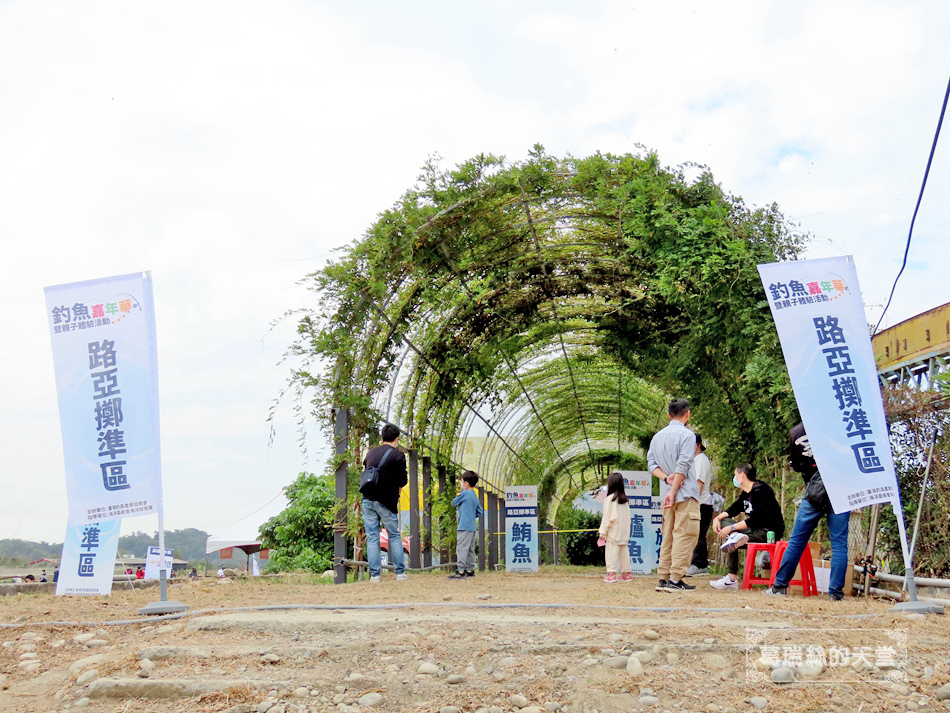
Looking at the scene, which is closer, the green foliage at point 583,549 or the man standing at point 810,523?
the man standing at point 810,523

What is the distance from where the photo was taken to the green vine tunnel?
27.7 feet

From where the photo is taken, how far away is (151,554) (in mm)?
11969

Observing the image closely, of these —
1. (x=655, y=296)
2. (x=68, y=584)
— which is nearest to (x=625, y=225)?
(x=655, y=296)

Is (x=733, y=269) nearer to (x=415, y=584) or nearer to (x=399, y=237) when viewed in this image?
(x=399, y=237)

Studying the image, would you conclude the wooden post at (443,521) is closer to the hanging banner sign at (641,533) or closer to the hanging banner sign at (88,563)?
the hanging banner sign at (641,533)

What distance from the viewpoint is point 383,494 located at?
26.8ft

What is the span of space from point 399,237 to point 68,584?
474 centimetres

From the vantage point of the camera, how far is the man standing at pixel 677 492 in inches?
267

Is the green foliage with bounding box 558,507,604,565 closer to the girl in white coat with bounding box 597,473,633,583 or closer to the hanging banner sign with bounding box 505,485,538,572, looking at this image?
the hanging banner sign with bounding box 505,485,538,572

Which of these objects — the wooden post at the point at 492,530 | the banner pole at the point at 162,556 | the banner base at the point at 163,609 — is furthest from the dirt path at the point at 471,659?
the wooden post at the point at 492,530

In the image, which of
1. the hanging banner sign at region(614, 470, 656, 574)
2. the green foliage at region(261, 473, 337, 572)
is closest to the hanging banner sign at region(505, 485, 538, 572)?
the hanging banner sign at region(614, 470, 656, 574)

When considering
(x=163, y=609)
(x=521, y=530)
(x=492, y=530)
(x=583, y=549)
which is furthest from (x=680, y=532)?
(x=583, y=549)

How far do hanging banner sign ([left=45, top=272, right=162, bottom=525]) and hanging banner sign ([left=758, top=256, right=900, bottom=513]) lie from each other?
4.41 meters

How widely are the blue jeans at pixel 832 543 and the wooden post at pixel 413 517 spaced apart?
19.4 ft
